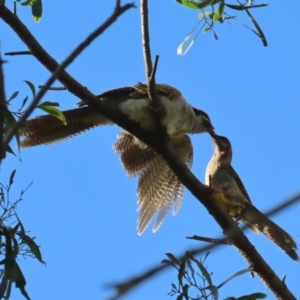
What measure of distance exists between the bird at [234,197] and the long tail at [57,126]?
2.74 feet

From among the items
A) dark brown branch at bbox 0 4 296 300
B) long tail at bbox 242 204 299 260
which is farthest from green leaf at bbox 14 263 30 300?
long tail at bbox 242 204 299 260

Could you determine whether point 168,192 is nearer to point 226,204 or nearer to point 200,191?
point 226,204

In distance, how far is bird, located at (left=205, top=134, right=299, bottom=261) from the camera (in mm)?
3982

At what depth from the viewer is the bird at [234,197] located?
3982 mm

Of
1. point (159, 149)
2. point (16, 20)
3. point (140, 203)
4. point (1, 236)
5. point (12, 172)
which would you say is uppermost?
point (140, 203)

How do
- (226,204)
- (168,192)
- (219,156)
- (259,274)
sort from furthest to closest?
(219,156), (168,192), (226,204), (259,274)

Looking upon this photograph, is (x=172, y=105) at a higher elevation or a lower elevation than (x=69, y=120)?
lower

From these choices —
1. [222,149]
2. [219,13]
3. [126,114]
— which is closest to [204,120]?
[222,149]

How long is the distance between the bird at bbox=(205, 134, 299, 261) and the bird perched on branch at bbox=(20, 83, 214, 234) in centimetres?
32

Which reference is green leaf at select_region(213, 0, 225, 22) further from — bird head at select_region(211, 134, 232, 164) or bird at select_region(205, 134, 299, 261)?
bird head at select_region(211, 134, 232, 164)

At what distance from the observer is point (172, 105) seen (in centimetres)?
412

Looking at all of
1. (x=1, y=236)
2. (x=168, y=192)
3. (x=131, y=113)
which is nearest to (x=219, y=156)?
(x=168, y=192)

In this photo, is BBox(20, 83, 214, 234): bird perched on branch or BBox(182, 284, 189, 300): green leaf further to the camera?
BBox(20, 83, 214, 234): bird perched on branch

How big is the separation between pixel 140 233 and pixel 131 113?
4.21 ft
